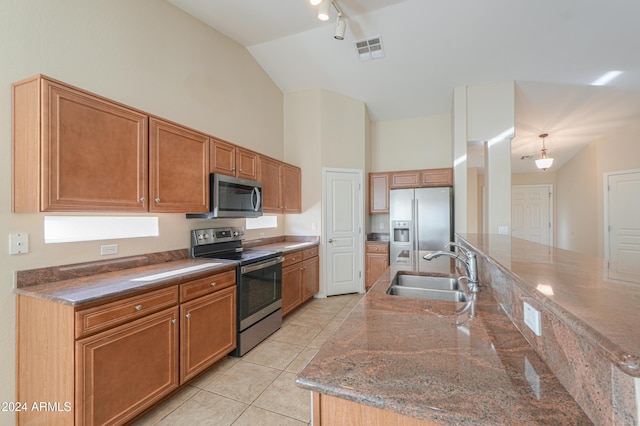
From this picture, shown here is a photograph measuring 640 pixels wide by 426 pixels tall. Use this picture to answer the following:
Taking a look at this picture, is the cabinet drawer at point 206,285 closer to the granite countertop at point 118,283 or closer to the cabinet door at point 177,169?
the granite countertop at point 118,283

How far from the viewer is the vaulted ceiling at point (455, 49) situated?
296cm

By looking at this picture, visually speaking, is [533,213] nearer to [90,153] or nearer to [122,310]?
[122,310]

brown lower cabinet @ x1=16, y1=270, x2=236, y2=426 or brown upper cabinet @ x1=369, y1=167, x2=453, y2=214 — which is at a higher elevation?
brown upper cabinet @ x1=369, y1=167, x2=453, y2=214

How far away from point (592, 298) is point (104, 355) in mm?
2090

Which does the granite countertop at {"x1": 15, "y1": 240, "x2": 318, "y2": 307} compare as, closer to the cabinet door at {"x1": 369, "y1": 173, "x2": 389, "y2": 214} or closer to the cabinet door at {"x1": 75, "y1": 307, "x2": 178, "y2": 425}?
the cabinet door at {"x1": 75, "y1": 307, "x2": 178, "y2": 425}

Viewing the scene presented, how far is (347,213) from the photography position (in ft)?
14.9

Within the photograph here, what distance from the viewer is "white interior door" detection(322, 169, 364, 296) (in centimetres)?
438

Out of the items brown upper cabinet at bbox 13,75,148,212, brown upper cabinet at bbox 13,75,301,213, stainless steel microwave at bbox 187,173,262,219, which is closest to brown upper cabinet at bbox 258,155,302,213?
stainless steel microwave at bbox 187,173,262,219

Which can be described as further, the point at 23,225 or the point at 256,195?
the point at 256,195

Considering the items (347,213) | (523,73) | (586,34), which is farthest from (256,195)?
(586,34)

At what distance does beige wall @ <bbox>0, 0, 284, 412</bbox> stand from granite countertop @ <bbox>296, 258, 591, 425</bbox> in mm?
2006

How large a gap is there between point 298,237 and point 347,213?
0.90m

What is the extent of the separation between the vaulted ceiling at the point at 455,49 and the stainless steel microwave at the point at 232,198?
1858mm

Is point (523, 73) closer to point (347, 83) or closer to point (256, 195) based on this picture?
point (347, 83)
